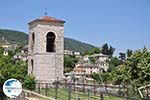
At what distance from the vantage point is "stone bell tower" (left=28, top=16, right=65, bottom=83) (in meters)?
43.3

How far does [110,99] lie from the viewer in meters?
25.2

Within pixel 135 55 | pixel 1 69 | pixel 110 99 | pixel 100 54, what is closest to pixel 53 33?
pixel 135 55

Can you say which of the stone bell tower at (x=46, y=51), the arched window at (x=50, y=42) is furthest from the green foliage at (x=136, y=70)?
the arched window at (x=50, y=42)

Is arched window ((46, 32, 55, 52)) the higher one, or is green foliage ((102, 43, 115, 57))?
green foliage ((102, 43, 115, 57))

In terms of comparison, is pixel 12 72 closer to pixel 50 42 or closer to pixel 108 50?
pixel 50 42

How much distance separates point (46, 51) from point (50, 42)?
6.49 feet

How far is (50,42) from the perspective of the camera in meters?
45.8

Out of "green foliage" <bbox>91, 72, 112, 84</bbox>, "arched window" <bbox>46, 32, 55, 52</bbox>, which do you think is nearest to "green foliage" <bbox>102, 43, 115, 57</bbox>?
"green foliage" <bbox>91, 72, 112, 84</bbox>

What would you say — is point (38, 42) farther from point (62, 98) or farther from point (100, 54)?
point (100, 54)

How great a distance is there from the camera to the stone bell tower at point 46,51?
43281mm

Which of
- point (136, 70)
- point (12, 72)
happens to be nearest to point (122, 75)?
point (136, 70)

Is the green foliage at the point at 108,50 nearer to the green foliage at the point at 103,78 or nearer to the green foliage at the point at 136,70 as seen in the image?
the green foliage at the point at 103,78

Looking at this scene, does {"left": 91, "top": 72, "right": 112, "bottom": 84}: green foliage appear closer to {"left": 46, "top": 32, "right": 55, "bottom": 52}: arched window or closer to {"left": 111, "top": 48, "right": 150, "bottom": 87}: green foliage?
{"left": 46, "top": 32, "right": 55, "bottom": 52}: arched window

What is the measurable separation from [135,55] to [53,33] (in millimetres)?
9642
